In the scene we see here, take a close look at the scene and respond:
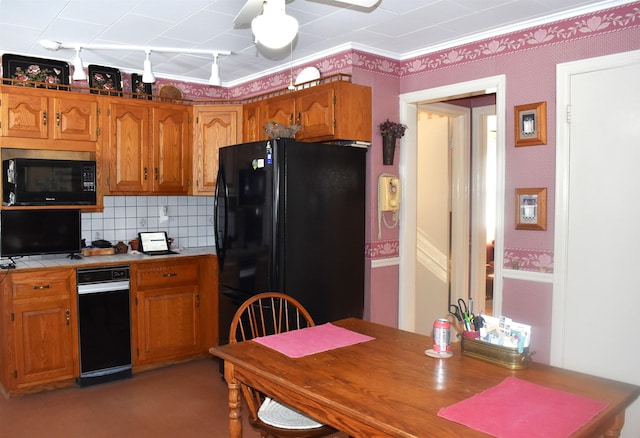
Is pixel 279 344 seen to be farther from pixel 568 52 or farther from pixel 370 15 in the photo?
pixel 568 52

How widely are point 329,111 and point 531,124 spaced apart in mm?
1261

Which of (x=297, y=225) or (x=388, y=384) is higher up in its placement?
(x=297, y=225)

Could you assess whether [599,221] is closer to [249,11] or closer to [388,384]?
[388,384]

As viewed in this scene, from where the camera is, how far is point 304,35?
334 centimetres

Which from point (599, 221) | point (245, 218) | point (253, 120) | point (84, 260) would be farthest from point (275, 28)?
point (84, 260)

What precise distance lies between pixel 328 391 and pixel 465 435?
1.48ft

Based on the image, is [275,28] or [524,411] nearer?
[524,411]

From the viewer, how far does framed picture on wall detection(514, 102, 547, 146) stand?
3027mm

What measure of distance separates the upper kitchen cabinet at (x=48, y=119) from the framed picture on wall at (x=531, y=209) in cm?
306

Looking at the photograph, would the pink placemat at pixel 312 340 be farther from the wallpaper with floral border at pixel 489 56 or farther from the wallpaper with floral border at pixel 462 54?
the wallpaper with floral border at pixel 462 54

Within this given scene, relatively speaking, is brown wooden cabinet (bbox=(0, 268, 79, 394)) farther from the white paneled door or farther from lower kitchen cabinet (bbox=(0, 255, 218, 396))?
the white paneled door

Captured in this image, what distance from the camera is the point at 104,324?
3.74m

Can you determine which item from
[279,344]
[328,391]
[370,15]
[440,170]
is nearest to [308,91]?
[370,15]

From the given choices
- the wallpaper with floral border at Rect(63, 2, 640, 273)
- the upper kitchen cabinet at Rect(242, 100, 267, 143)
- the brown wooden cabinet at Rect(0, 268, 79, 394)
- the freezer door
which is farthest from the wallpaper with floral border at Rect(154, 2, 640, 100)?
the brown wooden cabinet at Rect(0, 268, 79, 394)
